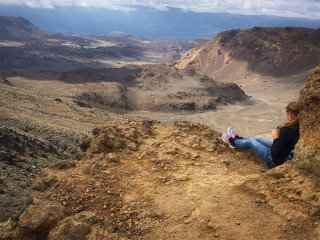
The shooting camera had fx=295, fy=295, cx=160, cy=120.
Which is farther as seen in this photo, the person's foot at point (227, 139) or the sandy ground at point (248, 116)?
the sandy ground at point (248, 116)

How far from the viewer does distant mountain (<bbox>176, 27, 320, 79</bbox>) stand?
172ft

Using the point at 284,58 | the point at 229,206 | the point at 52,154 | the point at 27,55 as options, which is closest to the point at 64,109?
the point at 52,154

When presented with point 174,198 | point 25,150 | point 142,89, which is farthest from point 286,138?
point 142,89

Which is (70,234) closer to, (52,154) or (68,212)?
(68,212)

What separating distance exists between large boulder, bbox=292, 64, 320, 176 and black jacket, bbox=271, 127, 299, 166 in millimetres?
259

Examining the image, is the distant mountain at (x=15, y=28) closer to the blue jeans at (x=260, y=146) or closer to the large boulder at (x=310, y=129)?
the blue jeans at (x=260, y=146)

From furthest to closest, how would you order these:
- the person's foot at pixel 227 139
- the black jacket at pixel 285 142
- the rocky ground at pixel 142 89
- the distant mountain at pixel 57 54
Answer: the distant mountain at pixel 57 54 < the rocky ground at pixel 142 89 < the person's foot at pixel 227 139 < the black jacket at pixel 285 142

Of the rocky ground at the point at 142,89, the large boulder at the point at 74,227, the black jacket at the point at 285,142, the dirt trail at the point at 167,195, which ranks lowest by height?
the rocky ground at the point at 142,89

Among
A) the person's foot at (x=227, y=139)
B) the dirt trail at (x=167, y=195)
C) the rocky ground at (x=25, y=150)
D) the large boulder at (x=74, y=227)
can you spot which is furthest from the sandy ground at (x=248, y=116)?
the large boulder at (x=74, y=227)

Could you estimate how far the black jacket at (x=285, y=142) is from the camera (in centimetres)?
457

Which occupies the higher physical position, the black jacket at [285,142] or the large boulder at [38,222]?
the black jacket at [285,142]

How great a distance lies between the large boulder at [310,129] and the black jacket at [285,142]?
26cm

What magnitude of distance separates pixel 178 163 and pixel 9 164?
642cm

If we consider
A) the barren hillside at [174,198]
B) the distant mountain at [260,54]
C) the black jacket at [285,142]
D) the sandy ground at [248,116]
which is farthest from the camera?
the distant mountain at [260,54]
